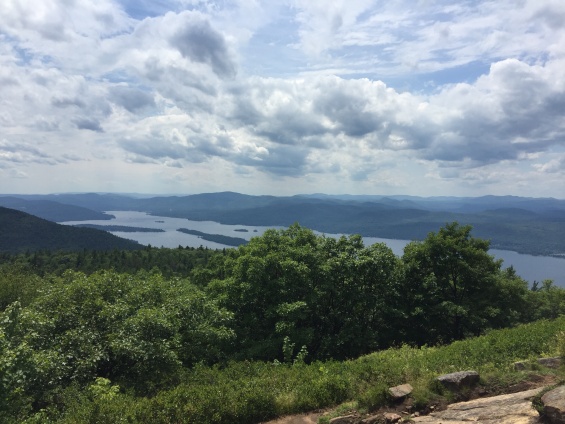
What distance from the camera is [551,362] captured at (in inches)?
397

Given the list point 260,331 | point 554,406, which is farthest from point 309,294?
point 554,406

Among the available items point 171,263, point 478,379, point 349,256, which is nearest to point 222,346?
point 349,256

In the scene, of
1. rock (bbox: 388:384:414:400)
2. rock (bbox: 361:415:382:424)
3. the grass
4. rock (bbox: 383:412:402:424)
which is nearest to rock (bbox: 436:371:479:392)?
the grass

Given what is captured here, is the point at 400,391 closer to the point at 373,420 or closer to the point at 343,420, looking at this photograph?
the point at 373,420

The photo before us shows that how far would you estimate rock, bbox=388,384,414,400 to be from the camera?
9273 millimetres

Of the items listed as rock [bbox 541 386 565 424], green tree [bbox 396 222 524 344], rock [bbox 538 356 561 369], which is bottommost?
green tree [bbox 396 222 524 344]

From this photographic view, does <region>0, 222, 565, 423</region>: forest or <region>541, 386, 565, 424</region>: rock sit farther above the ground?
<region>541, 386, 565, 424</region>: rock

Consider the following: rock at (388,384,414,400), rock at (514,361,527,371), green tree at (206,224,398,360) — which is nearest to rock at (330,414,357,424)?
rock at (388,384,414,400)

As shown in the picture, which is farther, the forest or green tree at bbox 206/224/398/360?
green tree at bbox 206/224/398/360

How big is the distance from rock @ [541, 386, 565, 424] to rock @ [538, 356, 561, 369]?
310 cm

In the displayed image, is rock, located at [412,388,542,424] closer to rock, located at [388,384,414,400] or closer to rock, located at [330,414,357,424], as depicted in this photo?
rock, located at [388,384,414,400]

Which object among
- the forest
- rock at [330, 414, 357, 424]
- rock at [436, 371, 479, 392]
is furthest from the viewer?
the forest

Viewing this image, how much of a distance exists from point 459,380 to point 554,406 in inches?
112

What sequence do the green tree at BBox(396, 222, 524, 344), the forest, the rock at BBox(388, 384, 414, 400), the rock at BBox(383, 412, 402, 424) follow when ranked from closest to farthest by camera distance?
1. the rock at BBox(383, 412, 402, 424)
2. the rock at BBox(388, 384, 414, 400)
3. the forest
4. the green tree at BBox(396, 222, 524, 344)
